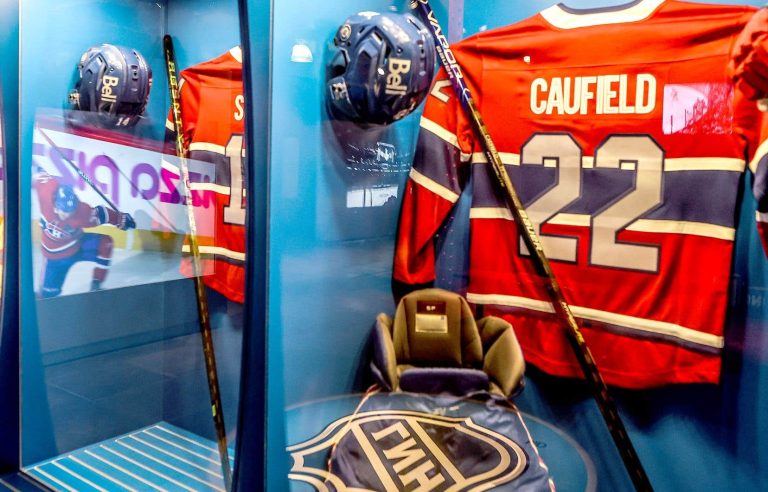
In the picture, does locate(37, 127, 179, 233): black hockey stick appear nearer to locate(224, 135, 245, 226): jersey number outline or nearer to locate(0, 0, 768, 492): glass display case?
locate(0, 0, 768, 492): glass display case

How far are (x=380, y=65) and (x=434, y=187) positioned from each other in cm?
35

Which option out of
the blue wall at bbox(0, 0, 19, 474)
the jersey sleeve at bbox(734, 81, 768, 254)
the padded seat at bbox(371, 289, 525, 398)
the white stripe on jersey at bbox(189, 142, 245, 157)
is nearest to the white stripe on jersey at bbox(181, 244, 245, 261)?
the white stripe on jersey at bbox(189, 142, 245, 157)

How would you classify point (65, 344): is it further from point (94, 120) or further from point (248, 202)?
point (248, 202)

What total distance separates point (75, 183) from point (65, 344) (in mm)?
527

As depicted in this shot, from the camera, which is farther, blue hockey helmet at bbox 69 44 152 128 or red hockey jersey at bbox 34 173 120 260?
red hockey jersey at bbox 34 173 120 260

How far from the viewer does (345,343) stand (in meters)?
1.75

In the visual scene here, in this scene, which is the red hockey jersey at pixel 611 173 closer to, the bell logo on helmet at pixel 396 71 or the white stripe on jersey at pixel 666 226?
the white stripe on jersey at pixel 666 226

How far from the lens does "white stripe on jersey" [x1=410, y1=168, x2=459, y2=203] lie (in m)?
1.64

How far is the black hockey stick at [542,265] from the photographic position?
57.3 inches

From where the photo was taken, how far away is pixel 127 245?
196cm

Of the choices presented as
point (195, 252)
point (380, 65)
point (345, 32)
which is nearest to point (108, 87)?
point (195, 252)

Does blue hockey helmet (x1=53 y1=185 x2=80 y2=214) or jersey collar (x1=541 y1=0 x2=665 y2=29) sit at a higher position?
jersey collar (x1=541 y1=0 x2=665 y2=29)

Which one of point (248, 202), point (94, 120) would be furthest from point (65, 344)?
point (248, 202)

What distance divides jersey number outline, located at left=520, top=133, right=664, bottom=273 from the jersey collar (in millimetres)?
248
